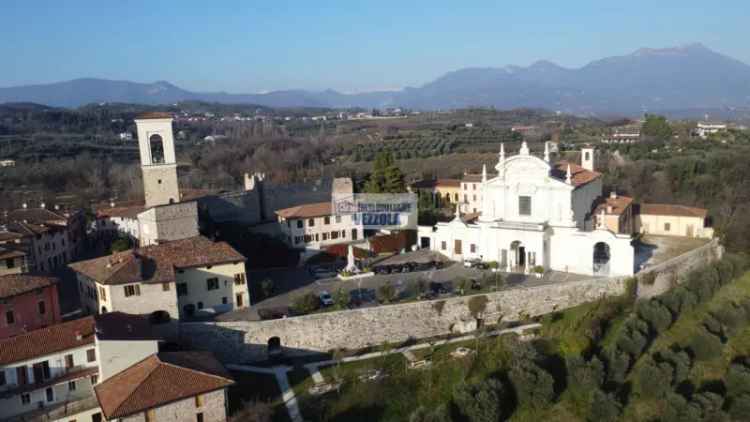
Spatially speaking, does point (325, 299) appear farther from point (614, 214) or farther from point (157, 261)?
point (614, 214)

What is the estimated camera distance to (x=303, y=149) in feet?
318

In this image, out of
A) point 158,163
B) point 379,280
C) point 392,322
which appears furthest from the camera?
point 158,163

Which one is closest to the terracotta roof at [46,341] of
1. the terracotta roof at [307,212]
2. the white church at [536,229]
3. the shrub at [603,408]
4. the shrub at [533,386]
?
the terracotta roof at [307,212]

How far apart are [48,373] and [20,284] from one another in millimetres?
5254

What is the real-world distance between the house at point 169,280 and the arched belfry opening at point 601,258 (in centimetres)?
2086

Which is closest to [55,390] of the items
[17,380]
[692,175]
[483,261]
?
[17,380]

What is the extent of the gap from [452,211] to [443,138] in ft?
169

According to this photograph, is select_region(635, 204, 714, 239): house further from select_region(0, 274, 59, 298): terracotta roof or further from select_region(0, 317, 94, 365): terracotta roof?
select_region(0, 274, 59, 298): terracotta roof

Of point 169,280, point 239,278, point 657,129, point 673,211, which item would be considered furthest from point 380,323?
point 657,129

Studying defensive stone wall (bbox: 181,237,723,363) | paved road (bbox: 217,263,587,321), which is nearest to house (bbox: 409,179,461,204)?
paved road (bbox: 217,263,587,321)

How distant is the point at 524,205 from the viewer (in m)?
38.6

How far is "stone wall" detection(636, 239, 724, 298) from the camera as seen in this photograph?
1380 inches

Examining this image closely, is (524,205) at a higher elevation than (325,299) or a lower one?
higher

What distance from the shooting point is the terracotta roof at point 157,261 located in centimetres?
2867
